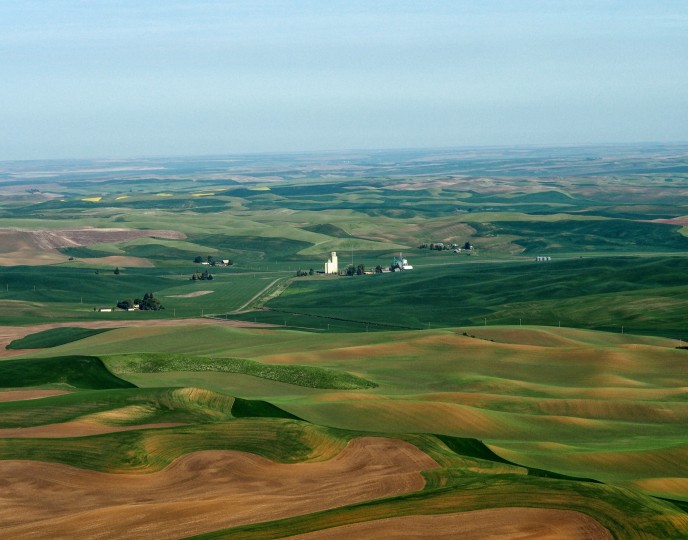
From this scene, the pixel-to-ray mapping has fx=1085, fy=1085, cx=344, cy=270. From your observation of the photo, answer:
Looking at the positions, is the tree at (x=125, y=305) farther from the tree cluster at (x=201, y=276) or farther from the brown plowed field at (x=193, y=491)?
the brown plowed field at (x=193, y=491)

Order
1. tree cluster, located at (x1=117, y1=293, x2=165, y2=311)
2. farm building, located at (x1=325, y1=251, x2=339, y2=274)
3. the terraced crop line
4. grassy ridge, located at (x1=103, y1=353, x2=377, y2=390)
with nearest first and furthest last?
1. grassy ridge, located at (x1=103, y1=353, x2=377, y2=390)
2. the terraced crop line
3. tree cluster, located at (x1=117, y1=293, x2=165, y2=311)
4. farm building, located at (x1=325, y1=251, x2=339, y2=274)

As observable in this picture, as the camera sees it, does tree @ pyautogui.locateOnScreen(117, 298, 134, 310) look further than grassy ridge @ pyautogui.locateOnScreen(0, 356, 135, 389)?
Yes

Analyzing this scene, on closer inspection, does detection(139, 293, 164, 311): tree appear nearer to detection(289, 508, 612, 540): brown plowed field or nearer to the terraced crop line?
the terraced crop line

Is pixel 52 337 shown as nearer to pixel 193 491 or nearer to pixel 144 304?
pixel 144 304

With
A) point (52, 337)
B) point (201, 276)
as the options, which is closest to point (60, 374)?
point (52, 337)

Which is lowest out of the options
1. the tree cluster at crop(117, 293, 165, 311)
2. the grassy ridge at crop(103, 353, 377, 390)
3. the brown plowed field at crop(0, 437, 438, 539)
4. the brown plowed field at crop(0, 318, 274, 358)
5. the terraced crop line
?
the terraced crop line

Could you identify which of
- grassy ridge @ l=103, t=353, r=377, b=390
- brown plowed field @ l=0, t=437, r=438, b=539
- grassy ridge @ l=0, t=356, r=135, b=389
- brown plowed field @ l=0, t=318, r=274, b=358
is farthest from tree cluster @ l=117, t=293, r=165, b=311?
brown plowed field @ l=0, t=437, r=438, b=539
